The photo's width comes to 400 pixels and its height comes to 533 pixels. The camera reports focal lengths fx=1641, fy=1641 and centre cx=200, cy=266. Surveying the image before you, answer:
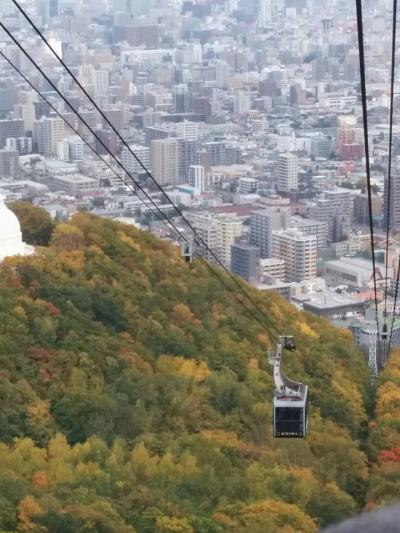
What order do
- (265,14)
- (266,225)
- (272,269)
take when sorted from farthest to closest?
(265,14), (266,225), (272,269)

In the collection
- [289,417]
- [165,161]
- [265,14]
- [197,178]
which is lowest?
[197,178]

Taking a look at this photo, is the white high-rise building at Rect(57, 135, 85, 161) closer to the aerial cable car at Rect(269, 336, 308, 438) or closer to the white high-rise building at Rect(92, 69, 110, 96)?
the white high-rise building at Rect(92, 69, 110, 96)

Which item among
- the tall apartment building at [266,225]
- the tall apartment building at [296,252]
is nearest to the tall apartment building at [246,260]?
the tall apartment building at [296,252]

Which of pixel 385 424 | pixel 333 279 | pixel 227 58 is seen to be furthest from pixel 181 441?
pixel 227 58

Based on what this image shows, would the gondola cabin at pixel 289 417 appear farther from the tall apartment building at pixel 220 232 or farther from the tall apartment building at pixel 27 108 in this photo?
the tall apartment building at pixel 27 108

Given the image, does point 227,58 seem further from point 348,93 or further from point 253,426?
point 253,426

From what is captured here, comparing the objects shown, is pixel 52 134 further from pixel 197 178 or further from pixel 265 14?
pixel 265 14

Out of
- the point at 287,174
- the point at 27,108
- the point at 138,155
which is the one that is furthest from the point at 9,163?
the point at 287,174
